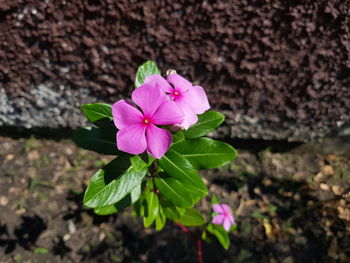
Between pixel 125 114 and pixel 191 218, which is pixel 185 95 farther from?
pixel 191 218

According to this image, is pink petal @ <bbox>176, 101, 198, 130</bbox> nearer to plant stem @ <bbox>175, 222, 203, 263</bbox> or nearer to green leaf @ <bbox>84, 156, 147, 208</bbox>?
green leaf @ <bbox>84, 156, 147, 208</bbox>

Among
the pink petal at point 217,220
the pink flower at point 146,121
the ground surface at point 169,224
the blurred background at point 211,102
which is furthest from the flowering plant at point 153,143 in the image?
the blurred background at point 211,102

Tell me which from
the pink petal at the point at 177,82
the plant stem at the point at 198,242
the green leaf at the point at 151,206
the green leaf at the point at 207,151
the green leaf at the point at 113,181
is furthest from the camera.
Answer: the plant stem at the point at 198,242

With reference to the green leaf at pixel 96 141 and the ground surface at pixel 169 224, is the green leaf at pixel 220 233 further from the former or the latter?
the green leaf at pixel 96 141

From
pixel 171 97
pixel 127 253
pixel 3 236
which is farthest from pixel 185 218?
pixel 3 236

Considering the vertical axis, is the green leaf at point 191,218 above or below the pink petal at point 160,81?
below

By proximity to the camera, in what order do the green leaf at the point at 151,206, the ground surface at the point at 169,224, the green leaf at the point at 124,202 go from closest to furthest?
1. the green leaf at the point at 124,202
2. the green leaf at the point at 151,206
3. the ground surface at the point at 169,224
